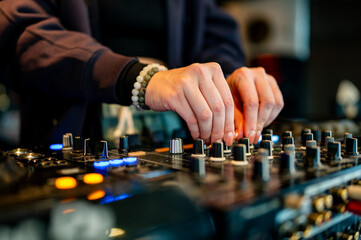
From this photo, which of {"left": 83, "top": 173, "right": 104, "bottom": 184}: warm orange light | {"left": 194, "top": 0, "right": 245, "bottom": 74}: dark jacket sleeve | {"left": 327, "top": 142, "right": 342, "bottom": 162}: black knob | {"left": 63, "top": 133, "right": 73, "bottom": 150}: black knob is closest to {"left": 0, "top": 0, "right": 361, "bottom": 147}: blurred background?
{"left": 194, "top": 0, "right": 245, "bottom": 74}: dark jacket sleeve

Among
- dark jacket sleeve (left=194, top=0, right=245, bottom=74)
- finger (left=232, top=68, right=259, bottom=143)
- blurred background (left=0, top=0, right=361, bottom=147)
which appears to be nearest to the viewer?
finger (left=232, top=68, right=259, bottom=143)

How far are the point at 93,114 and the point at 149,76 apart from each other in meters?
0.40

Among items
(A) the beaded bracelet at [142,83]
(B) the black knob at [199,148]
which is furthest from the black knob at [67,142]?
(B) the black knob at [199,148]

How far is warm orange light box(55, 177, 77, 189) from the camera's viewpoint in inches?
15.5

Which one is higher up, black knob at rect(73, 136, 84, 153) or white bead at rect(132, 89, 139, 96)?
white bead at rect(132, 89, 139, 96)

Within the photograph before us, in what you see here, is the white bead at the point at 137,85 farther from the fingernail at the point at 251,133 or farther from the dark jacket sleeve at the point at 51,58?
the fingernail at the point at 251,133

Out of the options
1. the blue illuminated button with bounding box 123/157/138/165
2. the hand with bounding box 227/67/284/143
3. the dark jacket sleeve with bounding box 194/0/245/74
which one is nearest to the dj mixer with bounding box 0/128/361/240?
the blue illuminated button with bounding box 123/157/138/165

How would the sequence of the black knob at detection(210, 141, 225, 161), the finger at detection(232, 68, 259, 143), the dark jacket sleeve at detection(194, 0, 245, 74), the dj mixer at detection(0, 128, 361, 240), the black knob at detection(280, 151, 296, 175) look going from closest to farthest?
the dj mixer at detection(0, 128, 361, 240) → the black knob at detection(280, 151, 296, 175) → the black knob at detection(210, 141, 225, 161) → the finger at detection(232, 68, 259, 143) → the dark jacket sleeve at detection(194, 0, 245, 74)

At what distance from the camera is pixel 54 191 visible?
0.37m

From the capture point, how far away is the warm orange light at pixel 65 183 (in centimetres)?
39

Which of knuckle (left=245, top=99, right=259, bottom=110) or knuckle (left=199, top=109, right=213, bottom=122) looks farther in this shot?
knuckle (left=245, top=99, right=259, bottom=110)

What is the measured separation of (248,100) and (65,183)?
55 cm

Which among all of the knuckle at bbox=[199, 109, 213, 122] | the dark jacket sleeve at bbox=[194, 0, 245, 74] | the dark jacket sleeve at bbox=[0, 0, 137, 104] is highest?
the dark jacket sleeve at bbox=[194, 0, 245, 74]

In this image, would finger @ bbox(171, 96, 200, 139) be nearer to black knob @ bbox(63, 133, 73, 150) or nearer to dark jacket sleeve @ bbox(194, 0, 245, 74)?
black knob @ bbox(63, 133, 73, 150)
